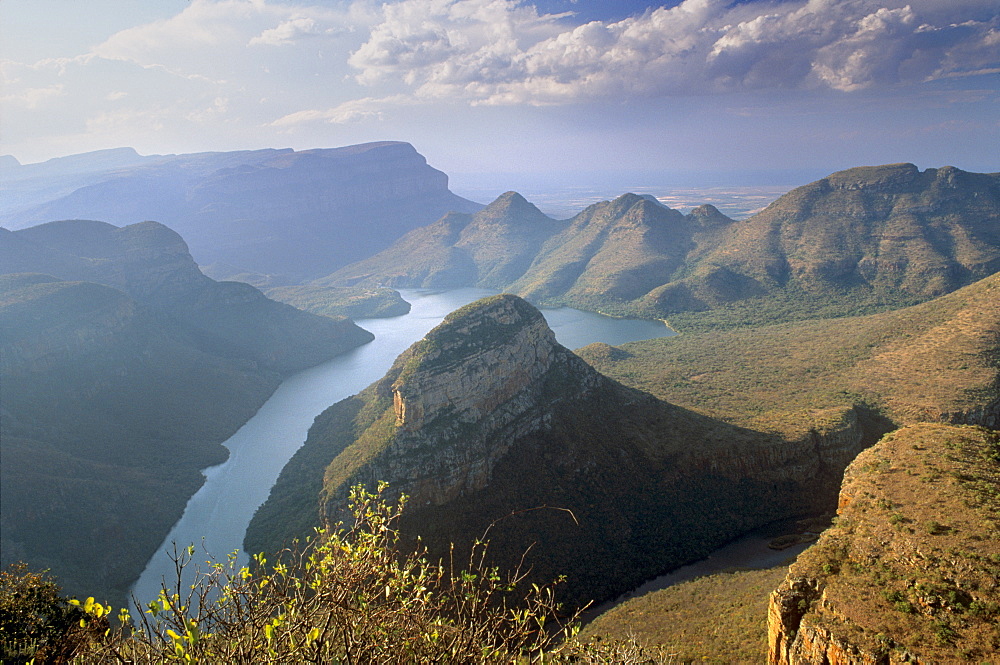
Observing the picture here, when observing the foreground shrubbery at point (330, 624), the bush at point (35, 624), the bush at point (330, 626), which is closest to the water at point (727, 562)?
the foreground shrubbery at point (330, 624)

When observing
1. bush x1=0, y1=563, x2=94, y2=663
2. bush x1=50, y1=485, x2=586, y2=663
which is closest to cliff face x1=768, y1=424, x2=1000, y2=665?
bush x1=50, y1=485, x2=586, y2=663

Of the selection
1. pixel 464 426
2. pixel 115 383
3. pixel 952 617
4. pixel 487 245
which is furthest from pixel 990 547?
pixel 487 245

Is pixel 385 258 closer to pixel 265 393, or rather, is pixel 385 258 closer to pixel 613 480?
pixel 265 393

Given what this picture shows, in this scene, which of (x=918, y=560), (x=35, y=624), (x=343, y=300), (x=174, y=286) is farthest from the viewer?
(x=343, y=300)

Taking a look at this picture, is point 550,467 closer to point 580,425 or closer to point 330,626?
point 580,425

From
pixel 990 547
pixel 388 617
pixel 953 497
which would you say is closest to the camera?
pixel 388 617

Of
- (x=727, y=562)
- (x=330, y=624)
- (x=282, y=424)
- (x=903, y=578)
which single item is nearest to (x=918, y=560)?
(x=903, y=578)

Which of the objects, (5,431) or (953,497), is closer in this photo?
(953,497)
